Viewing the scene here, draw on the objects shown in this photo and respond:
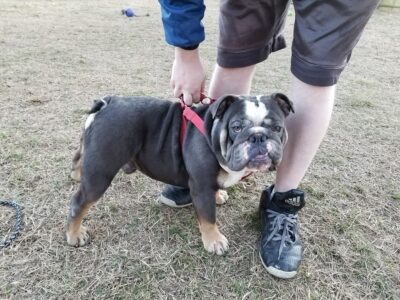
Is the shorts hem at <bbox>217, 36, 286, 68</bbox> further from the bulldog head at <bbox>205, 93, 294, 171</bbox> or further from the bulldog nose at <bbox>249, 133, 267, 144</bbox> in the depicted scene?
the bulldog nose at <bbox>249, 133, 267, 144</bbox>

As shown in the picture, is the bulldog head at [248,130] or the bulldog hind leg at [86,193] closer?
the bulldog head at [248,130]

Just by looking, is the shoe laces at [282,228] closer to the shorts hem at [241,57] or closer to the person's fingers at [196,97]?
the person's fingers at [196,97]

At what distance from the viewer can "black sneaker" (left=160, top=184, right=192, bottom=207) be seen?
239cm

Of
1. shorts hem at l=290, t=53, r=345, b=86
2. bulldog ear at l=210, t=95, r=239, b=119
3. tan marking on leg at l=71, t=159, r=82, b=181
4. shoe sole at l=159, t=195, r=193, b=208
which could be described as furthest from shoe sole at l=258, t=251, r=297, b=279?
tan marking on leg at l=71, t=159, r=82, b=181

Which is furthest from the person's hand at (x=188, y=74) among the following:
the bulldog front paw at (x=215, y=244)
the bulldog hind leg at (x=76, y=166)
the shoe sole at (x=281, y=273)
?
the shoe sole at (x=281, y=273)

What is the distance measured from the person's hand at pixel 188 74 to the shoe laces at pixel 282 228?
814mm

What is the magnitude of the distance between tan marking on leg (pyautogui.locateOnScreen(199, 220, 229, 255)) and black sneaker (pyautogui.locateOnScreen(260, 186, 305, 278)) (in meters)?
0.22

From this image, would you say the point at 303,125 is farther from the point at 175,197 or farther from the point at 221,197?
the point at 175,197

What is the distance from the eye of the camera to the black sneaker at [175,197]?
7.84 ft

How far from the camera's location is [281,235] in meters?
2.09

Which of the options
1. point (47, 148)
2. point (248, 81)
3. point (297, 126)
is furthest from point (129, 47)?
point (297, 126)

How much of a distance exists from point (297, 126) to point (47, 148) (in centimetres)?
189

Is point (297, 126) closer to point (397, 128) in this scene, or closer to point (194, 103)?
point (194, 103)

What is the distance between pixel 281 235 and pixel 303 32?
107cm
